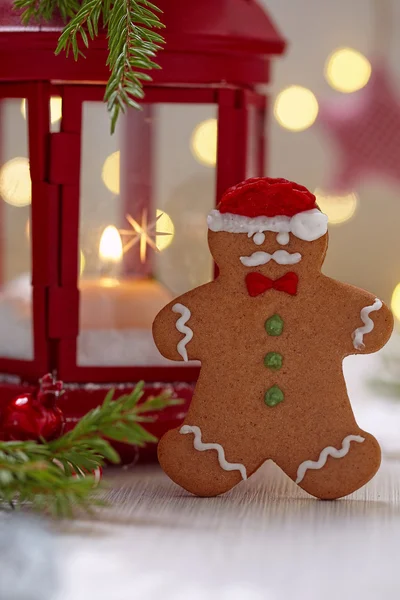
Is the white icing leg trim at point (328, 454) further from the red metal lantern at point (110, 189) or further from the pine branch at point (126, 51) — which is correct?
the pine branch at point (126, 51)

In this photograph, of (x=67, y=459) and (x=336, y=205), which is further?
(x=336, y=205)

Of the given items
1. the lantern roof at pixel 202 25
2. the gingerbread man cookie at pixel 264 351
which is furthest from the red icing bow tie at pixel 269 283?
the lantern roof at pixel 202 25

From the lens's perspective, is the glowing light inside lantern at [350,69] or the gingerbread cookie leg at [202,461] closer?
the gingerbread cookie leg at [202,461]

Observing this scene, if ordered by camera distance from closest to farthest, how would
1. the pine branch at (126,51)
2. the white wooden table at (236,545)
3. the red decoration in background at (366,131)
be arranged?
the white wooden table at (236,545), the pine branch at (126,51), the red decoration in background at (366,131)

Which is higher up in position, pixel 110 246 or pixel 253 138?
pixel 253 138

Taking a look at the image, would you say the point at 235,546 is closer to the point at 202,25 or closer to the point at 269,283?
the point at 269,283

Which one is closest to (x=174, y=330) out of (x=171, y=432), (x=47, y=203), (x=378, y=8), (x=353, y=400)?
(x=171, y=432)

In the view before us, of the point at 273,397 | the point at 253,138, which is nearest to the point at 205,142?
the point at 253,138
